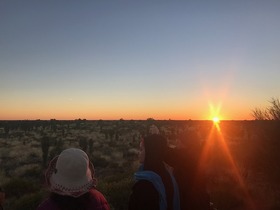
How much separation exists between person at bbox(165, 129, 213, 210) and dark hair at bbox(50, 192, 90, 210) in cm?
184

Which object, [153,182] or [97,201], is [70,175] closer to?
[97,201]

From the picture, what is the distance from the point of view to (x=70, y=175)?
3232 millimetres

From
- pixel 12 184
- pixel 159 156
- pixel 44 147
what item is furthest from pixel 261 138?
pixel 44 147

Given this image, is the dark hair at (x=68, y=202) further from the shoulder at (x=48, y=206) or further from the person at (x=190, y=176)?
the person at (x=190, y=176)

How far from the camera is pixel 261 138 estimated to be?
1519cm

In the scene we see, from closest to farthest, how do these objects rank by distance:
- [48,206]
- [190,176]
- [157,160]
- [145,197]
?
[48,206], [145,197], [157,160], [190,176]

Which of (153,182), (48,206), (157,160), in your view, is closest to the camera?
(48,206)

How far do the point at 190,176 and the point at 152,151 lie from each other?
0.82 m

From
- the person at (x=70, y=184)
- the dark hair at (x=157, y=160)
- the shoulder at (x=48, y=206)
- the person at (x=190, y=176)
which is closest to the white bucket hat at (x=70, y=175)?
the person at (x=70, y=184)

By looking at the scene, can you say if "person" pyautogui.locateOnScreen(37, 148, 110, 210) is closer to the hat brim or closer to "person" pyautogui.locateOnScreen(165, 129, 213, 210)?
the hat brim

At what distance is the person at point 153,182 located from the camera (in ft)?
13.4

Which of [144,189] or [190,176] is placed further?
[190,176]

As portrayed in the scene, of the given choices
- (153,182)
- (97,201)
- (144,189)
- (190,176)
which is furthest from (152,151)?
(97,201)

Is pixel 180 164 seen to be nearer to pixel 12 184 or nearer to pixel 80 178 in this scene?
pixel 80 178
